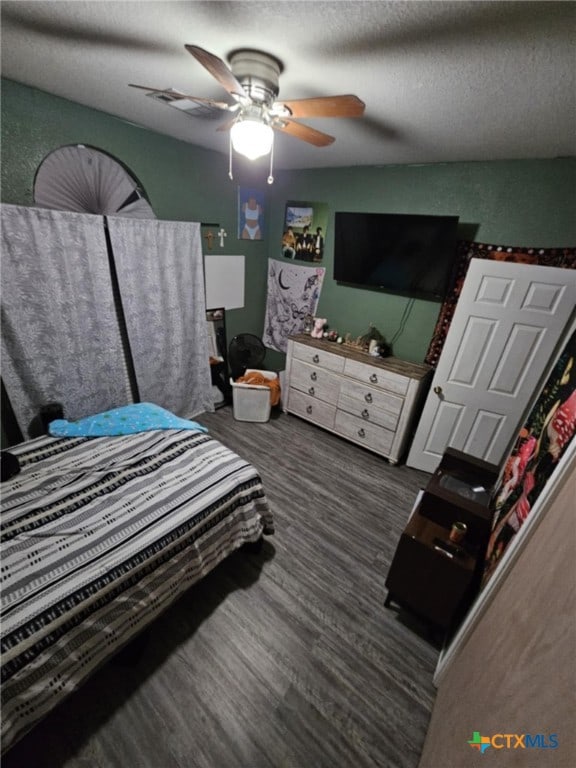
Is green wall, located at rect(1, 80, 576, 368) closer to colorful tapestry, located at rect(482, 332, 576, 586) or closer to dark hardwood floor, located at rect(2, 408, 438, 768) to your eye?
colorful tapestry, located at rect(482, 332, 576, 586)

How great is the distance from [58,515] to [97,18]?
6.52 feet

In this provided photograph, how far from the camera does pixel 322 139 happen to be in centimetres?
162

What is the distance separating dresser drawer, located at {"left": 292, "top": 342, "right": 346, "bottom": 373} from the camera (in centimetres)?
303

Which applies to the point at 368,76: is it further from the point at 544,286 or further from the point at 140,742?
the point at 140,742

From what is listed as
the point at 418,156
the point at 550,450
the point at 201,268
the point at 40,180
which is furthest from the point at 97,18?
the point at 550,450

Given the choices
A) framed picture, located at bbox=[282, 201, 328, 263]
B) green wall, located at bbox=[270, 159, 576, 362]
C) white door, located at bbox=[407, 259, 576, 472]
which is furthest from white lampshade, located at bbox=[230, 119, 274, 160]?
framed picture, located at bbox=[282, 201, 328, 263]

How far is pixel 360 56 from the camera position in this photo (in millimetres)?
1167

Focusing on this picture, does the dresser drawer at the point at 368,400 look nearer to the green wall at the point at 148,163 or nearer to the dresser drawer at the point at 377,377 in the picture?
the dresser drawer at the point at 377,377

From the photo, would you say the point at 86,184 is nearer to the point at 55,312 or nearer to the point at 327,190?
the point at 55,312

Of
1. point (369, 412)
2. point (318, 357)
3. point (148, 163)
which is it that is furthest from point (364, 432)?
point (148, 163)

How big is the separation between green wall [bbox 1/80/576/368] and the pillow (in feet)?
4.78

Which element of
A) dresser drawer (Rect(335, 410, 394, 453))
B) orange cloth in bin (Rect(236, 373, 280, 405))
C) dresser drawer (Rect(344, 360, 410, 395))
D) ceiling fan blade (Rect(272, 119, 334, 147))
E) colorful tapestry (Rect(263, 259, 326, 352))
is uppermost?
ceiling fan blade (Rect(272, 119, 334, 147))

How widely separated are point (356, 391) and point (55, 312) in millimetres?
2502

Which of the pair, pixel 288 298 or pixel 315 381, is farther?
pixel 288 298
